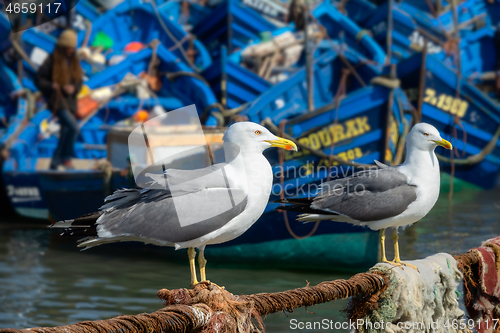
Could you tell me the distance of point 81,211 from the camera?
27.5ft

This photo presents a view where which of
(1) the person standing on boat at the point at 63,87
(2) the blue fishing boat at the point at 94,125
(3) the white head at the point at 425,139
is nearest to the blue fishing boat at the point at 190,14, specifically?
(2) the blue fishing boat at the point at 94,125

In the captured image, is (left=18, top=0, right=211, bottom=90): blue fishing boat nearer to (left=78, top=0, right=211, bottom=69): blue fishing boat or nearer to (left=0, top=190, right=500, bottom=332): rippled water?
(left=78, top=0, right=211, bottom=69): blue fishing boat

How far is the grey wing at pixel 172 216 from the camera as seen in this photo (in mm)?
2283

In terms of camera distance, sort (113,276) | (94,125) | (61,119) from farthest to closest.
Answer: (94,125)
(61,119)
(113,276)

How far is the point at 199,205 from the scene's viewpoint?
91.1 inches

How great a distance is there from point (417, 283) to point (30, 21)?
11929mm

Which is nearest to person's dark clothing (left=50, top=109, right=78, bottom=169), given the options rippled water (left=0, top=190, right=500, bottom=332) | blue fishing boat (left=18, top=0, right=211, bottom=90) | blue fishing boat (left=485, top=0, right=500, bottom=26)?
rippled water (left=0, top=190, right=500, bottom=332)

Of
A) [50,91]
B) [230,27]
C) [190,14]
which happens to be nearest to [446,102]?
[230,27]

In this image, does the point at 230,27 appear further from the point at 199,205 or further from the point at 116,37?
the point at 199,205

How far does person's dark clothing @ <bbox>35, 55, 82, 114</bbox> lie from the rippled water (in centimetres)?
254

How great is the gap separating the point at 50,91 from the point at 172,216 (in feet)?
28.9

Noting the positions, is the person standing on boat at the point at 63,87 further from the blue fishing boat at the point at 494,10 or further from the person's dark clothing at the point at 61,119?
the blue fishing boat at the point at 494,10

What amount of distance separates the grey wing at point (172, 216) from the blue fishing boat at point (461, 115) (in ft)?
21.3

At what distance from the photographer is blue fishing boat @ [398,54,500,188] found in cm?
906
